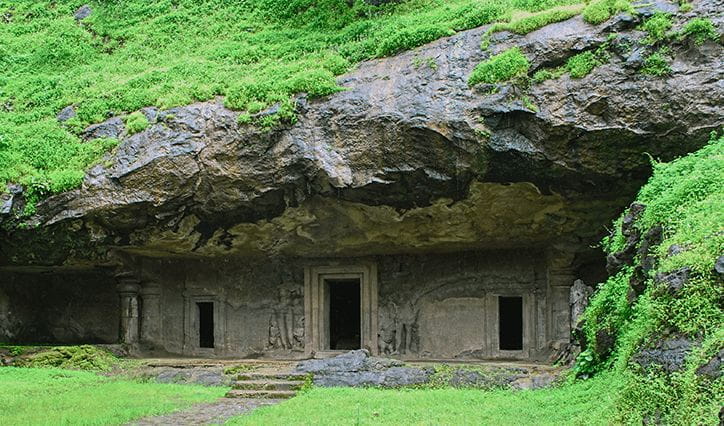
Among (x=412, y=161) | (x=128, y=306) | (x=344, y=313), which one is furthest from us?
(x=344, y=313)

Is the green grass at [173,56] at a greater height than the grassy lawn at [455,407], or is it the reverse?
the green grass at [173,56]

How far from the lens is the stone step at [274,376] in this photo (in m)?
13.1

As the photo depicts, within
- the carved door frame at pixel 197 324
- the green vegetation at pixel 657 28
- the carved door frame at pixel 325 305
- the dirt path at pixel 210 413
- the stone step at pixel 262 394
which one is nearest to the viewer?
the dirt path at pixel 210 413

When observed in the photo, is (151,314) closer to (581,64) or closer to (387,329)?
(387,329)

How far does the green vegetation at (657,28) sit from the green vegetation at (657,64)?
0.69 feet

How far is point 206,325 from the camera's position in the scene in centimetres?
2036

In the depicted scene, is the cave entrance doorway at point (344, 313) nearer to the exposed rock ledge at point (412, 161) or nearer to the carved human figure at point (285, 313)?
the carved human figure at point (285, 313)

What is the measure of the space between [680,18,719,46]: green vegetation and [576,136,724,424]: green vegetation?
7.46 feet

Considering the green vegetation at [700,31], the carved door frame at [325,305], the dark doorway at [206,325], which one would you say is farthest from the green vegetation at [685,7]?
the dark doorway at [206,325]

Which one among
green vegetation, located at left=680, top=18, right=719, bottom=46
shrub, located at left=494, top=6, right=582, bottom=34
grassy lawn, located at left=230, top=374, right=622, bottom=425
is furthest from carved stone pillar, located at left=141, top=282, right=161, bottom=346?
green vegetation, located at left=680, top=18, right=719, bottom=46

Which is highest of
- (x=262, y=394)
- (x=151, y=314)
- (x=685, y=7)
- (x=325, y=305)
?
(x=685, y=7)

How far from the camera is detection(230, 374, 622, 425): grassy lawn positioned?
862 cm

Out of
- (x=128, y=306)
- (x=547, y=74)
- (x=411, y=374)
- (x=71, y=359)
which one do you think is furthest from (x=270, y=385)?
(x=547, y=74)

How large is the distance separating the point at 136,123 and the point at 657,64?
9.47m
